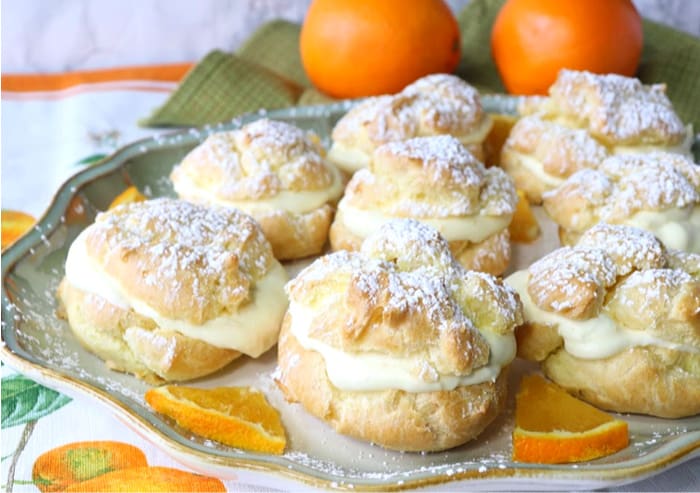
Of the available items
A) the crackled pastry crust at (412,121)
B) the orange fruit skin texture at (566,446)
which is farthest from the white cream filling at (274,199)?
the orange fruit skin texture at (566,446)

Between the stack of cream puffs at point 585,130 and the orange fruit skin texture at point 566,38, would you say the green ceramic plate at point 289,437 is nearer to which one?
the stack of cream puffs at point 585,130

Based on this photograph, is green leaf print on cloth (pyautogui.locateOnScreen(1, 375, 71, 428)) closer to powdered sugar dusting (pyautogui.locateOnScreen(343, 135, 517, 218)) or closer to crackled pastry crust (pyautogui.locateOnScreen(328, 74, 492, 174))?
powdered sugar dusting (pyautogui.locateOnScreen(343, 135, 517, 218))

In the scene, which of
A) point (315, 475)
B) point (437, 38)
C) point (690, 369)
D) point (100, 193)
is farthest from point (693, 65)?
point (315, 475)

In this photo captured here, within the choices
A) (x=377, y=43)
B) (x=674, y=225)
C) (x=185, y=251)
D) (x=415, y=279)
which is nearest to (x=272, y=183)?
(x=185, y=251)

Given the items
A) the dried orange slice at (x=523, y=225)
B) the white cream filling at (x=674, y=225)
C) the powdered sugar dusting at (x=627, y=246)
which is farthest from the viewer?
the dried orange slice at (x=523, y=225)

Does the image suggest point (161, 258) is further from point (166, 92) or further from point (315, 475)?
point (166, 92)

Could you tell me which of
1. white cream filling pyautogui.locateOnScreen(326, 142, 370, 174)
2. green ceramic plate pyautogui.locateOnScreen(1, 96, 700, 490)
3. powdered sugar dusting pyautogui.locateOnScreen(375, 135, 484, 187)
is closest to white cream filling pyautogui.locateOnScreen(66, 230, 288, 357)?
green ceramic plate pyautogui.locateOnScreen(1, 96, 700, 490)
